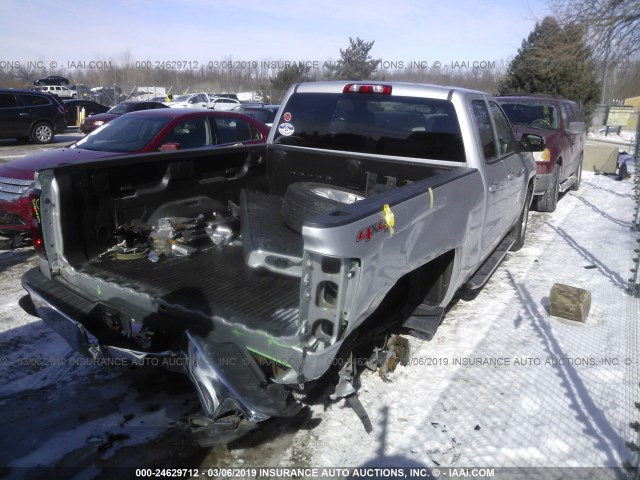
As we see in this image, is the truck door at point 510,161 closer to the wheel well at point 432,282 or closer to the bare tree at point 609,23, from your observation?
the wheel well at point 432,282

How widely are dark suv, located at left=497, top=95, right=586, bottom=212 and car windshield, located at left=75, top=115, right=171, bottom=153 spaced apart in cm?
615

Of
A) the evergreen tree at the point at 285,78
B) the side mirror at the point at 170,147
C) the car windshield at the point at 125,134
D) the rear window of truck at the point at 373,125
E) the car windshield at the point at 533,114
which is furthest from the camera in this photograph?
the evergreen tree at the point at 285,78

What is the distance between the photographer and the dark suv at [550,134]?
8.72 metres

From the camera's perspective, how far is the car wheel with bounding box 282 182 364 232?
355cm

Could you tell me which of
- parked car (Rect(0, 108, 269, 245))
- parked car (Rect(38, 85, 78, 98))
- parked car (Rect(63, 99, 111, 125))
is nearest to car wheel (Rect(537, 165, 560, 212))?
parked car (Rect(0, 108, 269, 245))

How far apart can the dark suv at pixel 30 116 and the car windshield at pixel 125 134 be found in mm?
11789

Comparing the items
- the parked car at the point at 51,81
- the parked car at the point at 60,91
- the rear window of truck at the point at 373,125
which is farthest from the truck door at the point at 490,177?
the parked car at the point at 51,81

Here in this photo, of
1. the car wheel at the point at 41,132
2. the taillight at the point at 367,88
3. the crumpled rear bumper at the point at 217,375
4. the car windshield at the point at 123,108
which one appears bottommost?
the car wheel at the point at 41,132

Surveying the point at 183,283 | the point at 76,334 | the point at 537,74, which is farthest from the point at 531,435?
the point at 537,74

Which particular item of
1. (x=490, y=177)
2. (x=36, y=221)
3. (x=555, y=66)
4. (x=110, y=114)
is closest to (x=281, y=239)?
(x=36, y=221)

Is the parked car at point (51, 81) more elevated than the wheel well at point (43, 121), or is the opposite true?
the parked car at point (51, 81)

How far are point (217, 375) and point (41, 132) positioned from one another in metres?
18.9

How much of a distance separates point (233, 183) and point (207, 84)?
231 ft

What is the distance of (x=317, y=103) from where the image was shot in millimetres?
4695
